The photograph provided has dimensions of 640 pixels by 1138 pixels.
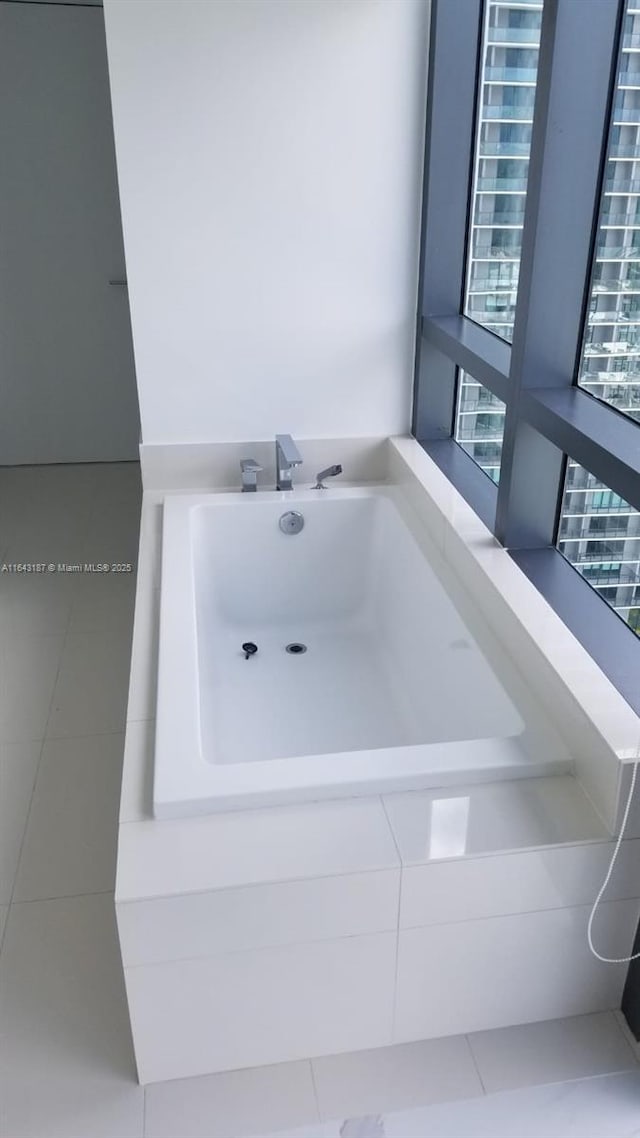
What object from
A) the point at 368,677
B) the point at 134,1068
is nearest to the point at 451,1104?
the point at 134,1068

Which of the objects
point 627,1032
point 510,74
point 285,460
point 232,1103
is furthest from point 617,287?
point 232,1103

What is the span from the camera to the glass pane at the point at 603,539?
2018mm

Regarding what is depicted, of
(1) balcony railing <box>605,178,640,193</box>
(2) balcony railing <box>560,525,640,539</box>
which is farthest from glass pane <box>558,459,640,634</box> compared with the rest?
(1) balcony railing <box>605,178,640,193</box>

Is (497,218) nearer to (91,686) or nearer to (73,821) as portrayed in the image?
(91,686)

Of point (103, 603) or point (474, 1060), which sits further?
point (103, 603)

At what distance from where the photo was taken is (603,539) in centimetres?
215

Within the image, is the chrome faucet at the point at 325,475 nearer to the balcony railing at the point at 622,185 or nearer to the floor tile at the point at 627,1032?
the balcony railing at the point at 622,185

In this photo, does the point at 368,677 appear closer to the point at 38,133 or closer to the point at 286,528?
the point at 286,528

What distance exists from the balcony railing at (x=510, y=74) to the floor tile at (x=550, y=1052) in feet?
7.00

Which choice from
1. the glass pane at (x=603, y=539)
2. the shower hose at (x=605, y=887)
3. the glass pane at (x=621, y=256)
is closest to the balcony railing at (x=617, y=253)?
the glass pane at (x=621, y=256)

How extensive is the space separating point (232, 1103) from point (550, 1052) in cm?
59

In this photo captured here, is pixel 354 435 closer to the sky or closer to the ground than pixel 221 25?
closer to the ground

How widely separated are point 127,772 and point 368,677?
113cm

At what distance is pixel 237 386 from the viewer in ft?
9.51
